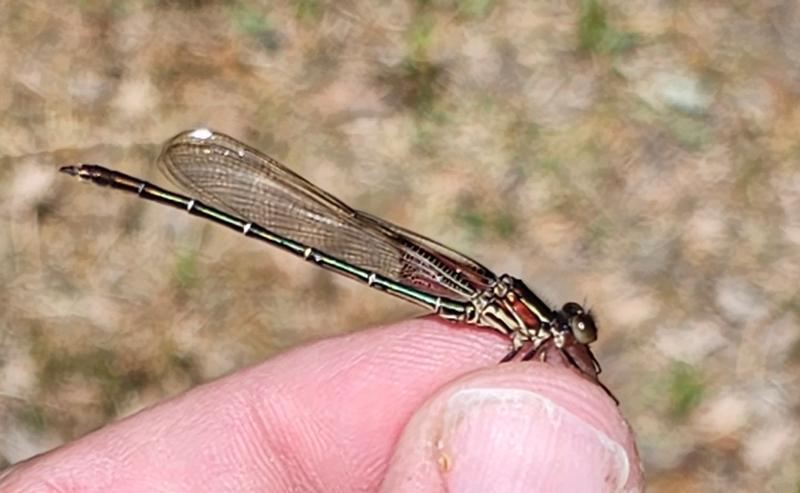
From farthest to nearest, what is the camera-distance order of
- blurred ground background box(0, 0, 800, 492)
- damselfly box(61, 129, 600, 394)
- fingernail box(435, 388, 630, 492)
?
blurred ground background box(0, 0, 800, 492)
damselfly box(61, 129, 600, 394)
fingernail box(435, 388, 630, 492)

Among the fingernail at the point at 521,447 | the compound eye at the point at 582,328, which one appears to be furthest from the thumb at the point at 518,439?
the compound eye at the point at 582,328

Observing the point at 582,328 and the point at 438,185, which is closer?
the point at 582,328

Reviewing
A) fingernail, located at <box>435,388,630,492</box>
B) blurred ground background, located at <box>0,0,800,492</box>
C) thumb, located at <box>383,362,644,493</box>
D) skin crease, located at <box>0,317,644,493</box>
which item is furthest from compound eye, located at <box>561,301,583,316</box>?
blurred ground background, located at <box>0,0,800,492</box>

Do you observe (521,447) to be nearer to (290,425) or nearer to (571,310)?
(571,310)

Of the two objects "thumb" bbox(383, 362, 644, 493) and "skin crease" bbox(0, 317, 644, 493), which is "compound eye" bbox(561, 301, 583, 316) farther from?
"thumb" bbox(383, 362, 644, 493)


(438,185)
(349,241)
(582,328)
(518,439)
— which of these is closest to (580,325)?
(582,328)

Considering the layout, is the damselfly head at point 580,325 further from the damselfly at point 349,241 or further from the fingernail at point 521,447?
the fingernail at point 521,447
